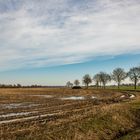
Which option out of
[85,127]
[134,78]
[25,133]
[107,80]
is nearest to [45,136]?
[25,133]

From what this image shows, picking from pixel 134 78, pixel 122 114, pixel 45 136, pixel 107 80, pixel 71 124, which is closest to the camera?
pixel 45 136

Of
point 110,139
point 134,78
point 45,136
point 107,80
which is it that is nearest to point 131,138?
point 110,139

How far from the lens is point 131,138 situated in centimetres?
2203

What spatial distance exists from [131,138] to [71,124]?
15.5 ft

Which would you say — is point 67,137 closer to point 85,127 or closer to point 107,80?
point 85,127

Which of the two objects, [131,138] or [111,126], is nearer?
[131,138]

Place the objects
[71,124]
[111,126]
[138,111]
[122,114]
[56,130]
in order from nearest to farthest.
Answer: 1. [56,130]
2. [71,124]
3. [111,126]
4. [122,114]
5. [138,111]

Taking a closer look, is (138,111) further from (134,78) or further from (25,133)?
(134,78)

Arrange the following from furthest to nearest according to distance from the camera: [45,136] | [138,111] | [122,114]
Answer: [138,111] < [122,114] < [45,136]

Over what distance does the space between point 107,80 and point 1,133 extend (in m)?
174

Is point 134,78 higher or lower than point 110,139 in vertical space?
higher

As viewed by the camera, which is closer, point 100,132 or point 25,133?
point 25,133

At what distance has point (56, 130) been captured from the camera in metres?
21.5

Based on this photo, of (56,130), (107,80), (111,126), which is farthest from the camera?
(107,80)
